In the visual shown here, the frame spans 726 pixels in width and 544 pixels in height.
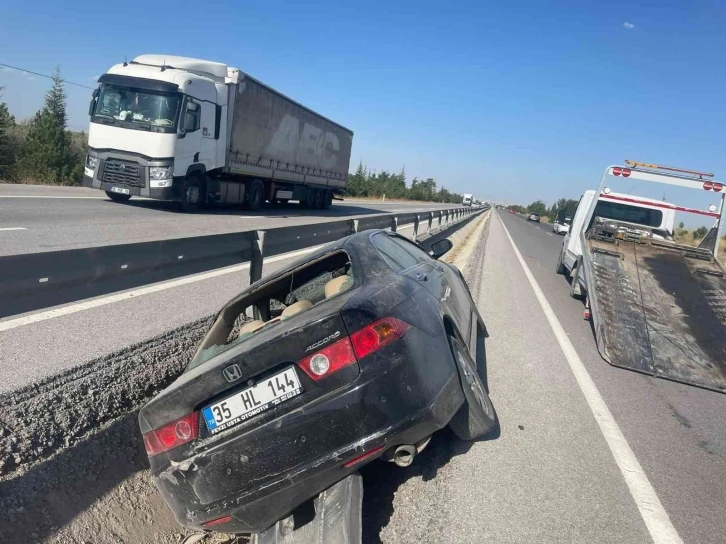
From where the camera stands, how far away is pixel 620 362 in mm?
5996

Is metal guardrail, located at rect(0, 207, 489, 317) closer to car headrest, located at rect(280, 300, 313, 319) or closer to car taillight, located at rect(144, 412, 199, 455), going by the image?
car taillight, located at rect(144, 412, 199, 455)

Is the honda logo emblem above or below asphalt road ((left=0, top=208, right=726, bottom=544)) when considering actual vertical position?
above

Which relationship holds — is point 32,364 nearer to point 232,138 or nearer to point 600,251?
point 600,251

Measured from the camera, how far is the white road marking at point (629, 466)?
9.71 feet

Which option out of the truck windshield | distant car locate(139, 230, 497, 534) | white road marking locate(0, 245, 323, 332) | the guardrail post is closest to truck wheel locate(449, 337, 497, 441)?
distant car locate(139, 230, 497, 534)

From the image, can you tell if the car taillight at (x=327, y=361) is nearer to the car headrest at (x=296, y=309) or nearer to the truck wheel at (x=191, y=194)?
the car headrest at (x=296, y=309)

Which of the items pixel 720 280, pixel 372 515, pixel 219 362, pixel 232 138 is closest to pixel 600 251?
pixel 720 280

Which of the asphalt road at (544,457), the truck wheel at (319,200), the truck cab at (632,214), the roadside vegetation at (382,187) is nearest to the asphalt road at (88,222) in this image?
the asphalt road at (544,457)

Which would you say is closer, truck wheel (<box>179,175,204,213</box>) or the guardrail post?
the guardrail post

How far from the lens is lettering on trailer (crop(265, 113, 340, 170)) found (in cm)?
2108

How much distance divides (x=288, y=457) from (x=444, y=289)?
203cm

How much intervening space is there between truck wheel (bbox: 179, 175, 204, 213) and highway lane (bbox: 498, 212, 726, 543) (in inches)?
488

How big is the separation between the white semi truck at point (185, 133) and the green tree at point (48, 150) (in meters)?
11.4

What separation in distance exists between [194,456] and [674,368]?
17.5ft
